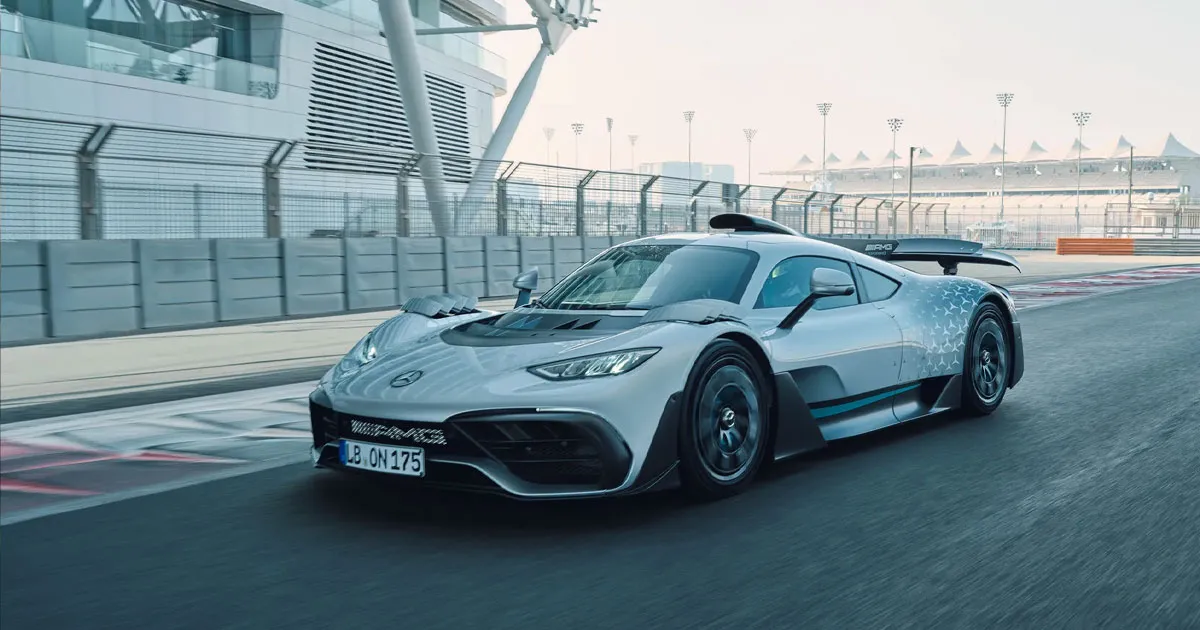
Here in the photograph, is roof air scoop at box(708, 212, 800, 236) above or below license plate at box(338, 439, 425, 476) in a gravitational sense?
above

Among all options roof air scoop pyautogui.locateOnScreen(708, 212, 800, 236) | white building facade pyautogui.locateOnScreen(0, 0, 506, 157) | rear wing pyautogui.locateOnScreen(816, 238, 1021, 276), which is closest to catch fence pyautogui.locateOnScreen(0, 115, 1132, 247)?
white building facade pyautogui.locateOnScreen(0, 0, 506, 157)

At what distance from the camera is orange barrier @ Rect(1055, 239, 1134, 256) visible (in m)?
45.3

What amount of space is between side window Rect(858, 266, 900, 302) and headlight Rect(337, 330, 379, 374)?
8.56ft

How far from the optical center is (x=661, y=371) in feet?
14.9

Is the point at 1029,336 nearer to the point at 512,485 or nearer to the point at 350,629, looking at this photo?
the point at 512,485

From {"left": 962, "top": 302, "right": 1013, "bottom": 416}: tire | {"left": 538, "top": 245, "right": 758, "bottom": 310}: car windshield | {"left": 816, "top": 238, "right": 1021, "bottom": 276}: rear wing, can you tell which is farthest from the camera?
{"left": 816, "top": 238, "right": 1021, "bottom": 276}: rear wing

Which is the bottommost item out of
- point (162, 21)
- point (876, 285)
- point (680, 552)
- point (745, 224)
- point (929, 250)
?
point (680, 552)

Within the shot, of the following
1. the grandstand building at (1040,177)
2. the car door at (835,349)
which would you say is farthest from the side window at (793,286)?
the grandstand building at (1040,177)

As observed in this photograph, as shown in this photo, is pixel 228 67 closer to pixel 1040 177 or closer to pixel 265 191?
→ pixel 265 191

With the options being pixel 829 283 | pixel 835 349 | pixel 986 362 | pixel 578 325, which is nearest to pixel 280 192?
pixel 986 362

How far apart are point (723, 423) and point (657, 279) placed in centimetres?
95

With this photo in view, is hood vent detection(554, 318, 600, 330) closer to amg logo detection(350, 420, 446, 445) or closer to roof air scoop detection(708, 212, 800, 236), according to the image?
amg logo detection(350, 420, 446, 445)

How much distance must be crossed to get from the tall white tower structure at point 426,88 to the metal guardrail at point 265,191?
0.16m

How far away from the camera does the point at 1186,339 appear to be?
10.8m
